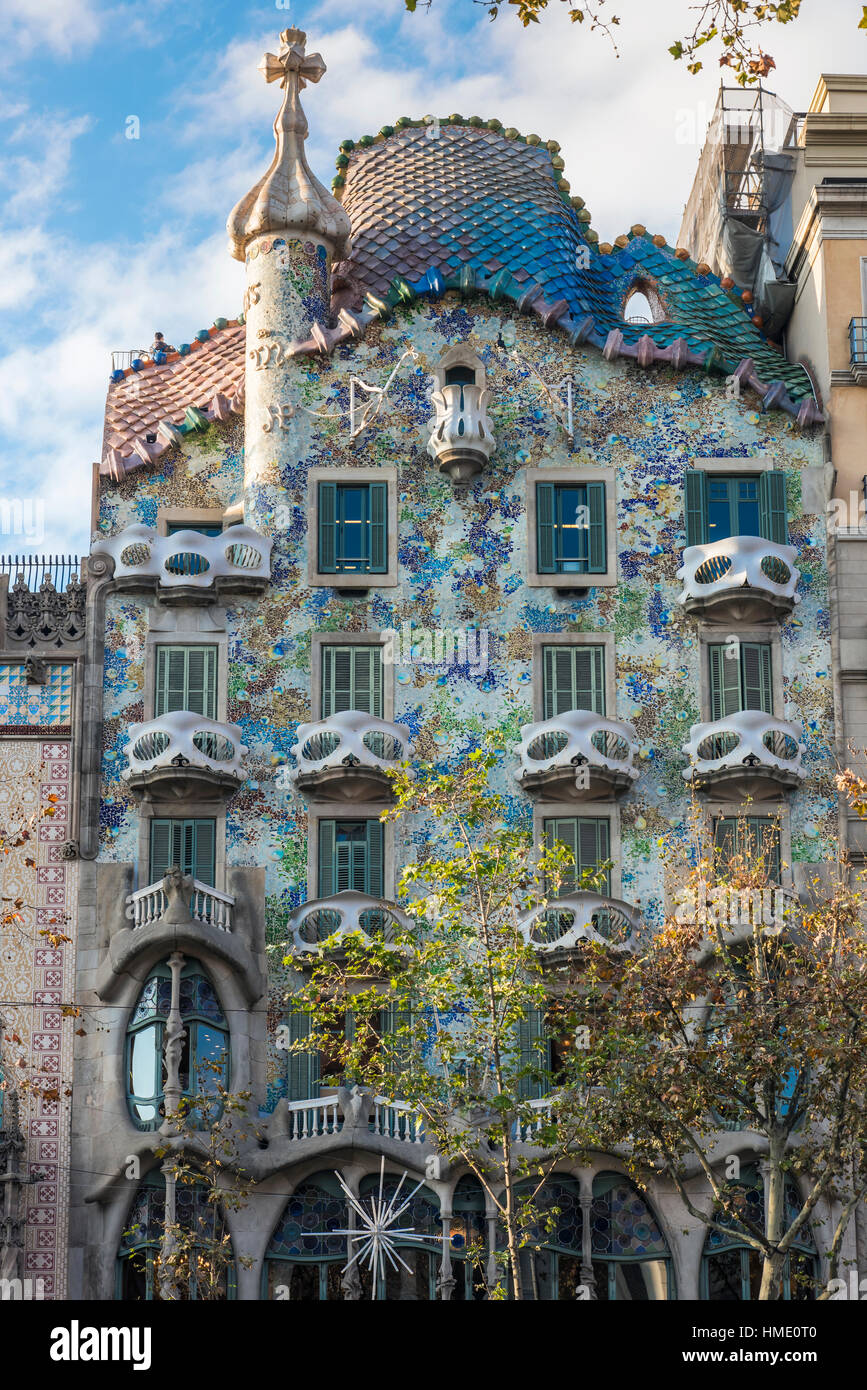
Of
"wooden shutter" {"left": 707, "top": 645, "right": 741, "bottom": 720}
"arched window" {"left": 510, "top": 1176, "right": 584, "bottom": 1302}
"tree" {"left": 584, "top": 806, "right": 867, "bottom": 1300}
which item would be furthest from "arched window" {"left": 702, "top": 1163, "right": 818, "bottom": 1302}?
"wooden shutter" {"left": 707, "top": 645, "right": 741, "bottom": 720}

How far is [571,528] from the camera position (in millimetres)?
38156

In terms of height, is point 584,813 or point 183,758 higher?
point 183,758

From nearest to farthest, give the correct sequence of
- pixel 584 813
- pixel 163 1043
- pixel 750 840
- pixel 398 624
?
1. pixel 163 1043
2. pixel 750 840
3. pixel 584 813
4. pixel 398 624

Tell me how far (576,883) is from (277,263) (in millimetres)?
11475

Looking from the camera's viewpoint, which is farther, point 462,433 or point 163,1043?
point 462,433

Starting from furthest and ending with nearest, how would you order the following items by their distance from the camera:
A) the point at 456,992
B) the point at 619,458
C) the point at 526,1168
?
the point at 619,458 < the point at 456,992 < the point at 526,1168

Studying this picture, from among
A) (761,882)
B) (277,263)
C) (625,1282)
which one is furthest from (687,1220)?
(277,263)

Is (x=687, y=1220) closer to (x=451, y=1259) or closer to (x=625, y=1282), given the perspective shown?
(x=625, y=1282)

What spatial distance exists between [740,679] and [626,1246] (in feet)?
29.5

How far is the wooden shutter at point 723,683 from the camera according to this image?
37.2 m

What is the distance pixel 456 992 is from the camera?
32.9 metres

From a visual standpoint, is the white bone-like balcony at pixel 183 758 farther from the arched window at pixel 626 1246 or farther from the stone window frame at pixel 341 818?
the arched window at pixel 626 1246

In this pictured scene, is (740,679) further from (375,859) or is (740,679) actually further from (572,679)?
(375,859)

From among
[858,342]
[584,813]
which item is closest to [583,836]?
[584,813]
